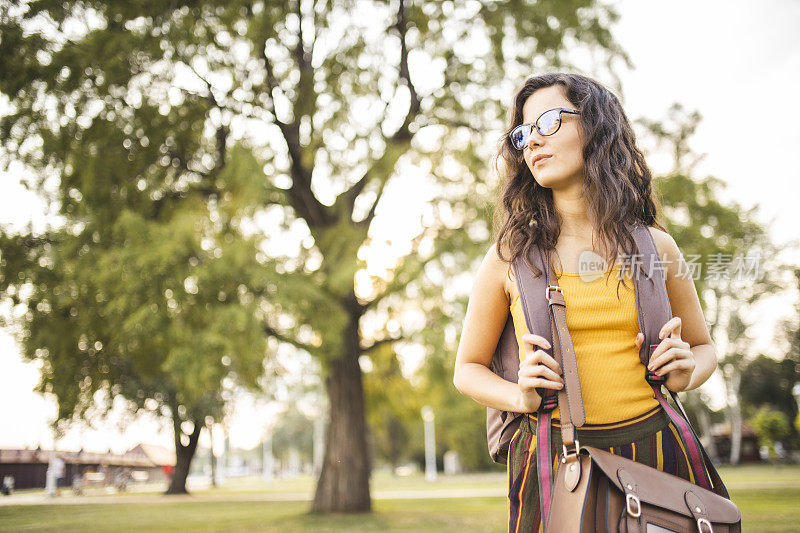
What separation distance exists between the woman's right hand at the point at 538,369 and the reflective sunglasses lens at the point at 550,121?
590 mm

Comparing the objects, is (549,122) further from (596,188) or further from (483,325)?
(483,325)

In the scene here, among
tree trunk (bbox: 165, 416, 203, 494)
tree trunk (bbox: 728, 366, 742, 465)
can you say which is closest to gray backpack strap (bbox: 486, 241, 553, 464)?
tree trunk (bbox: 165, 416, 203, 494)

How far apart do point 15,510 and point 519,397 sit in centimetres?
965

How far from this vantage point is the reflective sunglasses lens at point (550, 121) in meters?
1.60

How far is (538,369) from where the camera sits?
4.24 feet

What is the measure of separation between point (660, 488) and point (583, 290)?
1.54 feet

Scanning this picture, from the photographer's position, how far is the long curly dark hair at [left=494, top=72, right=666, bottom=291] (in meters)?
1.55

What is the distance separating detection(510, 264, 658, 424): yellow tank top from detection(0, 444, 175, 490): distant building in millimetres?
9022

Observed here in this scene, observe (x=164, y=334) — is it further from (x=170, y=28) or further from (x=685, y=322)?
(x=685, y=322)

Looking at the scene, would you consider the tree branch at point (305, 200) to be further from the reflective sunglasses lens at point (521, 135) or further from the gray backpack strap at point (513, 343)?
the gray backpack strap at point (513, 343)

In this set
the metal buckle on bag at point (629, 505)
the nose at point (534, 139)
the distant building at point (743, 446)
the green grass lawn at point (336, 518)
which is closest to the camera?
the metal buckle on bag at point (629, 505)

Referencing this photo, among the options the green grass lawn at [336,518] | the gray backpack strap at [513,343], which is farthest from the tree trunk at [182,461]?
the gray backpack strap at [513,343]

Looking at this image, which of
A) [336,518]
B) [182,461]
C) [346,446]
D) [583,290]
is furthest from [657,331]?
[182,461]

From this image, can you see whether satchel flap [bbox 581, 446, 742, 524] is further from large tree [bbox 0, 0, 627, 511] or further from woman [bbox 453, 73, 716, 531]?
large tree [bbox 0, 0, 627, 511]
